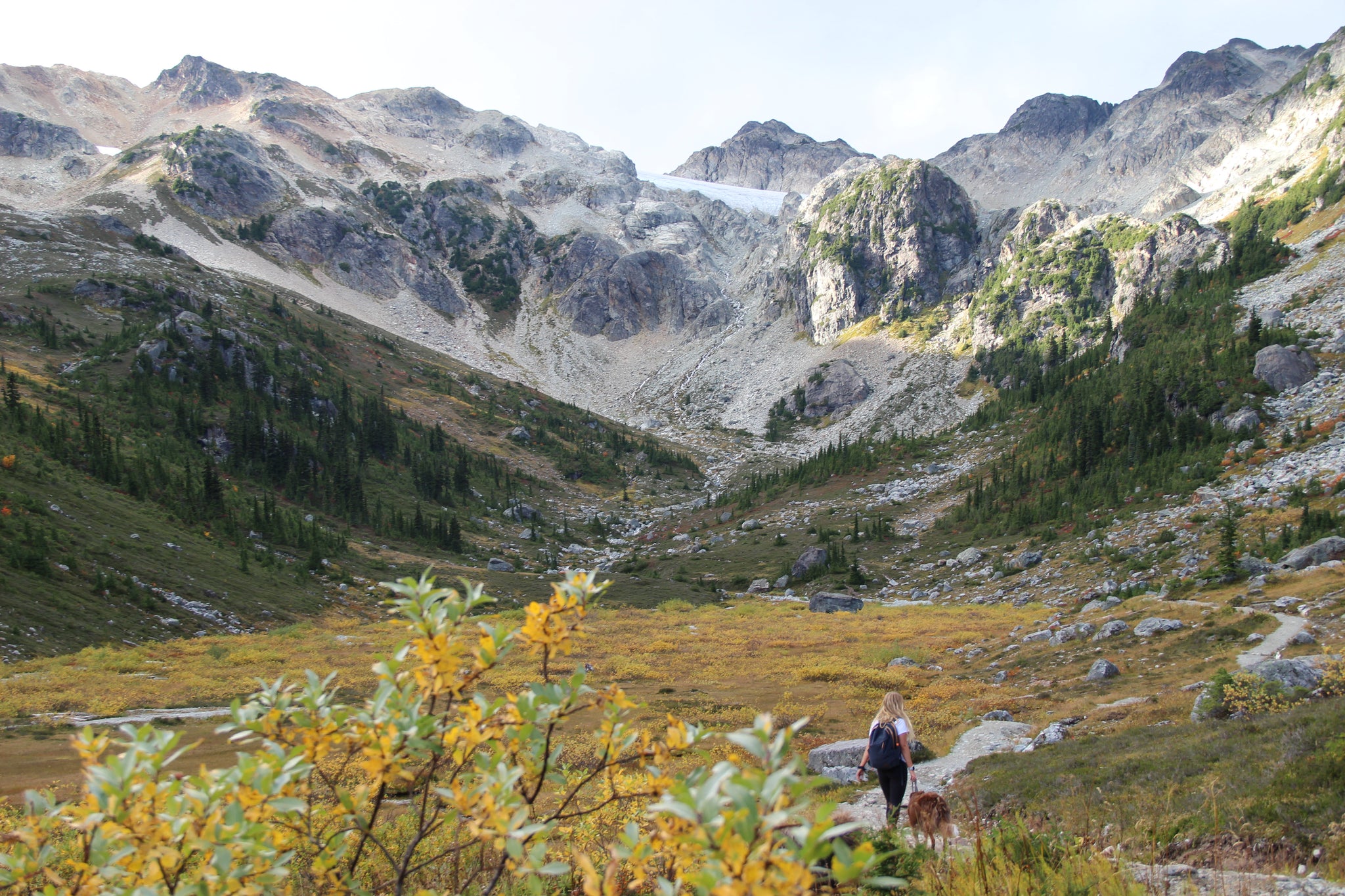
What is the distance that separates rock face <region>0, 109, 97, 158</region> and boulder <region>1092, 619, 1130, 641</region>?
690 feet

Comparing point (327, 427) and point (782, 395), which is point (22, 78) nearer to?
point (327, 427)

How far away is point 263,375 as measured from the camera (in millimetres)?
65438

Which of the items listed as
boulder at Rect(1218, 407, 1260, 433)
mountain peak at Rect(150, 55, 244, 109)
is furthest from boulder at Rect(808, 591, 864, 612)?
mountain peak at Rect(150, 55, 244, 109)

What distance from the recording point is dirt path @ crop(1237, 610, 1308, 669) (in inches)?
511

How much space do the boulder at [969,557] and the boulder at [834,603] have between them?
9342 millimetres

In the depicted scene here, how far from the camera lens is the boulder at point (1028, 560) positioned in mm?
37500

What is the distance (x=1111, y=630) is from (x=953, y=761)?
1038 cm

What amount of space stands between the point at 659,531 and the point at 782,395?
58201 millimetres

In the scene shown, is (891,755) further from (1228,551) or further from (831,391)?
(831,391)

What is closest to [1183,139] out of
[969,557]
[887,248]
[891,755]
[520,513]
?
[887,248]

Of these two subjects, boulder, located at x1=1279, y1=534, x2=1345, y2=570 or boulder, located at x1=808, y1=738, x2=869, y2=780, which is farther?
boulder, located at x1=1279, y1=534, x2=1345, y2=570

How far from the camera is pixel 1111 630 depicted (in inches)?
738

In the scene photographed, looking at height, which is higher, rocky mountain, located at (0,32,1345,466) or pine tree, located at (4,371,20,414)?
rocky mountain, located at (0,32,1345,466)

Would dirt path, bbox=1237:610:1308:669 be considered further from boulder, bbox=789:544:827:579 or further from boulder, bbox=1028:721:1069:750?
boulder, bbox=789:544:827:579
